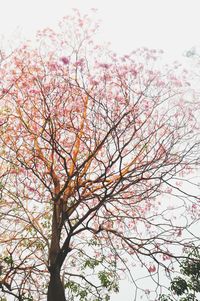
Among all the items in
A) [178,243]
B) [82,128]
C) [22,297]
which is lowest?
[22,297]

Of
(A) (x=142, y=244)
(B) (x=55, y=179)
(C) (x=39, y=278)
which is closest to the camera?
(A) (x=142, y=244)

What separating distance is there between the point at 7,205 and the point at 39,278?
2.15 metres

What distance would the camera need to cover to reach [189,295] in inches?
347

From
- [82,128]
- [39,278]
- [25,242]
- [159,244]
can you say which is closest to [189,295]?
[159,244]

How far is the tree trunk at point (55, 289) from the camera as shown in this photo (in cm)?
654

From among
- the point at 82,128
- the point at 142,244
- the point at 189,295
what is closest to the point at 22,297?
the point at 142,244

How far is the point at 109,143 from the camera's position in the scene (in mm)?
7293

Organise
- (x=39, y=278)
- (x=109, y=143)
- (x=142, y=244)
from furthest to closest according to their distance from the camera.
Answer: (x=39, y=278) < (x=109, y=143) < (x=142, y=244)

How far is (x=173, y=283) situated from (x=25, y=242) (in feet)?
12.0

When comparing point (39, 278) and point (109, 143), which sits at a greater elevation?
point (109, 143)

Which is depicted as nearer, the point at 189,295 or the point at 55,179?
the point at 55,179

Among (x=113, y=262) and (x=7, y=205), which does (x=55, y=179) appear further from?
(x=113, y=262)

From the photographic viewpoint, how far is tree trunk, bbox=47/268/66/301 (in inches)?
258

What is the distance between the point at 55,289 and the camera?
21.5ft
